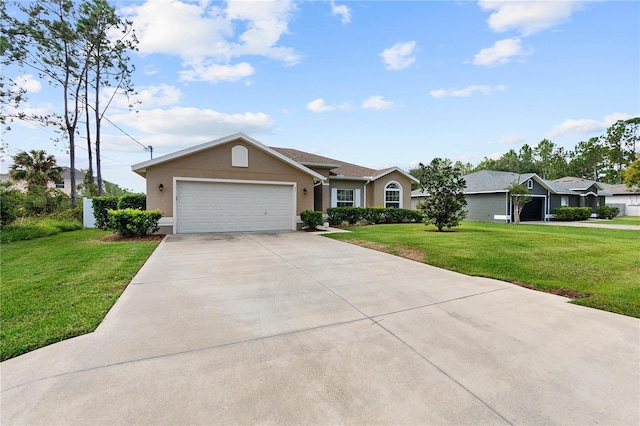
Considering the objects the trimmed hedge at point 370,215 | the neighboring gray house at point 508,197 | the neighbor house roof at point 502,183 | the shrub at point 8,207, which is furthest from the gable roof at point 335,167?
the shrub at point 8,207

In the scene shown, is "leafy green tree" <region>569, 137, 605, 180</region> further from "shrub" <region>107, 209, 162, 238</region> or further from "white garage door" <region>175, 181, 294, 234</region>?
"shrub" <region>107, 209, 162, 238</region>

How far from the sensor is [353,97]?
15.9 m

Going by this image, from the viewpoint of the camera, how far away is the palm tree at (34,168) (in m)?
23.8

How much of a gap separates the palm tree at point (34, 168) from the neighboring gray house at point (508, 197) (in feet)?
105

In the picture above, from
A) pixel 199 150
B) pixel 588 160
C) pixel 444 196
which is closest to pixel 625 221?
pixel 444 196

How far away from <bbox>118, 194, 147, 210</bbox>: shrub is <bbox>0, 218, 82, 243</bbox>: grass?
337 centimetres

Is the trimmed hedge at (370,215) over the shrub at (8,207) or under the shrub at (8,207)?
under

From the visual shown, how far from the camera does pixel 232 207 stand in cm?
1277

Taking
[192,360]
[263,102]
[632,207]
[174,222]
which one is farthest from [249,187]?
[632,207]

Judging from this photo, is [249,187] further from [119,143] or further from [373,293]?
[119,143]

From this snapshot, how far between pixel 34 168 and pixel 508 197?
3858 centimetres

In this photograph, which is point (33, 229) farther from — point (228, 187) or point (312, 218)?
point (312, 218)

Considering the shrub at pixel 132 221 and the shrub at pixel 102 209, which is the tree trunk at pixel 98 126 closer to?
the shrub at pixel 102 209


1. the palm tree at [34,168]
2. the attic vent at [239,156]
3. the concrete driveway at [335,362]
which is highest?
the palm tree at [34,168]
